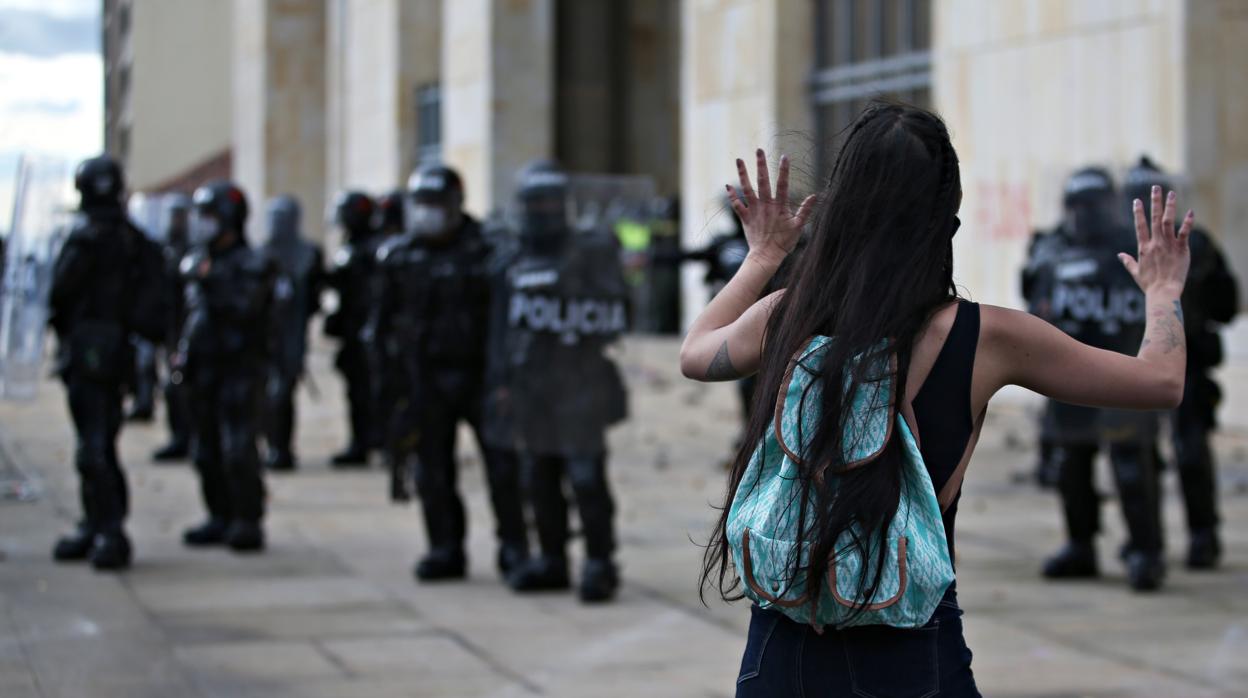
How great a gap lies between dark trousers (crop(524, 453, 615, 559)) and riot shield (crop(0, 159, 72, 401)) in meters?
3.29

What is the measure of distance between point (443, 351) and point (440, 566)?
40.4 inches

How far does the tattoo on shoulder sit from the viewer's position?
2824 millimetres

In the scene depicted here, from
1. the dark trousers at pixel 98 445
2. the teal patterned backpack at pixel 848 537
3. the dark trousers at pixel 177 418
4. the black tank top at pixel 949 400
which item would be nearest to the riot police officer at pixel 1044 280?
the dark trousers at pixel 98 445

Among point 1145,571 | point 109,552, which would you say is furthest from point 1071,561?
point 109,552

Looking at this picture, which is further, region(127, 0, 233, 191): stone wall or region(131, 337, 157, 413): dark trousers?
region(127, 0, 233, 191): stone wall

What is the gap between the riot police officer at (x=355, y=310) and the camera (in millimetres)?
12070

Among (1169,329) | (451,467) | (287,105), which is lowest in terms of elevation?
(451,467)

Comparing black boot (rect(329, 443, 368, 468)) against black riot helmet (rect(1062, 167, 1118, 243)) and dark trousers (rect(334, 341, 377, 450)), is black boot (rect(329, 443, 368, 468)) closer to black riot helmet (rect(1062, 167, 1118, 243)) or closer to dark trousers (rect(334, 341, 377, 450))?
dark trousers (rect(334, 341, 377, 450))

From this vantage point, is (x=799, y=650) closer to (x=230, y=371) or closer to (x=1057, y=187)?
(x=230, y=371)

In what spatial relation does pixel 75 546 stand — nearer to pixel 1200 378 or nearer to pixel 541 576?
pixel 541 576

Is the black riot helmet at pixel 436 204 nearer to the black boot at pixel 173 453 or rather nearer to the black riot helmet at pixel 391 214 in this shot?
the black riot helmet at pixel 391 214

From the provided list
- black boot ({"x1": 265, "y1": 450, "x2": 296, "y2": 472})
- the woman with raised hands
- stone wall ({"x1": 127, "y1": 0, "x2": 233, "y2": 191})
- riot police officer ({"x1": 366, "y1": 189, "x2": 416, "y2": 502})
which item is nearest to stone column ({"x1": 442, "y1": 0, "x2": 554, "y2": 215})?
black boot ({"x1": 265, "y1": 450, "x2": 296, "y2": 472})

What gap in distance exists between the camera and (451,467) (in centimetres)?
790

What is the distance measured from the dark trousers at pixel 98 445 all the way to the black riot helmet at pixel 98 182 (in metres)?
0.85
